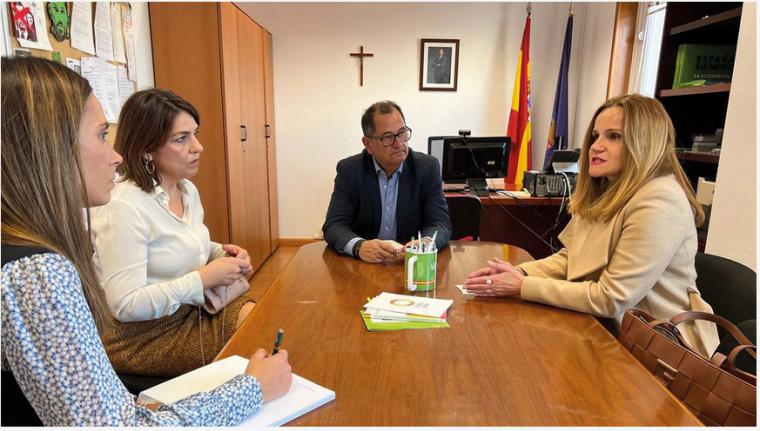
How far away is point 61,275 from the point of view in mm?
641

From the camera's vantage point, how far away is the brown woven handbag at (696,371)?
2.64ft

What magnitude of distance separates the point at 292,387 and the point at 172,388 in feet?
0.77

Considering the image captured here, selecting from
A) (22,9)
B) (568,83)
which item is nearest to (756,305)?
(22,9)

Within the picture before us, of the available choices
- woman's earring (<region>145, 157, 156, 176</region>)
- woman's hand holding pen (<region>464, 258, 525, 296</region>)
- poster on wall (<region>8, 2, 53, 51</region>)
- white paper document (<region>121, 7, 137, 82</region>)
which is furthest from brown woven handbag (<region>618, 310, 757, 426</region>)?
white paper document (<region>121, 7, 137, 82</region>)

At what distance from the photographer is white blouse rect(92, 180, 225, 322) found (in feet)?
4.17

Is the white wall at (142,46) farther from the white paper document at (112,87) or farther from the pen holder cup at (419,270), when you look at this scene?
the pen holder cup at (419,270)

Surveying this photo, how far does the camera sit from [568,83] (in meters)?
4.44

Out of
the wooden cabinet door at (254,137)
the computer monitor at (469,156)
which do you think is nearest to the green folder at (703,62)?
the computer monitor at (469,156)

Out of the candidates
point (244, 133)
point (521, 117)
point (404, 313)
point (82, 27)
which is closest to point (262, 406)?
point (404, 313)

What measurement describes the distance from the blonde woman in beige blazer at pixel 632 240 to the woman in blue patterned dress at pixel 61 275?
2.61 ft

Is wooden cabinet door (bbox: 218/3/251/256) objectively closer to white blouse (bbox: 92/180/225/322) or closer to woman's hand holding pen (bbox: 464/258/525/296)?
white blouse (bbox: 92/180/225/322)

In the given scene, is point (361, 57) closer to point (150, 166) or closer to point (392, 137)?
point (392, 137)

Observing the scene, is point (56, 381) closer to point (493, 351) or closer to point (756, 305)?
point (493, 351)

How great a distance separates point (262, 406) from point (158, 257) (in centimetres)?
77
